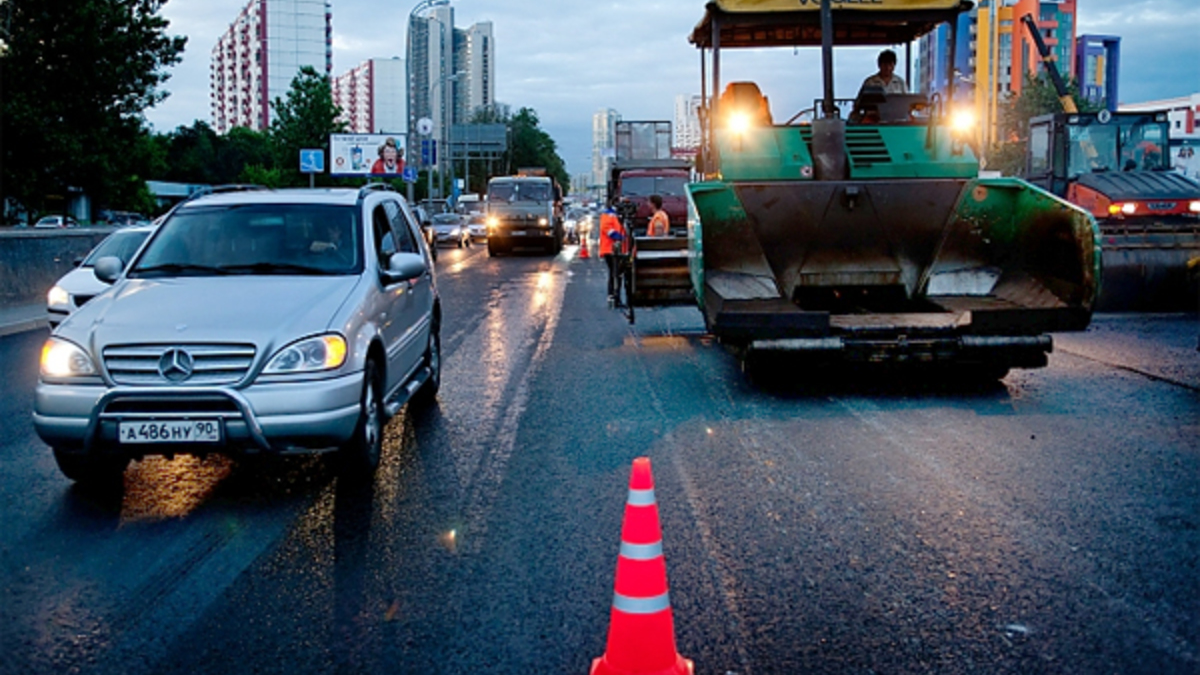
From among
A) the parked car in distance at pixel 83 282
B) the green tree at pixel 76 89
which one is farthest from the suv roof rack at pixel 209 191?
the green tree at pixel 76 89

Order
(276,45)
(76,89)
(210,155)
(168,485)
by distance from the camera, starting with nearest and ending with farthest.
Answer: (168,485), (76,89), (210,155), (276,45)

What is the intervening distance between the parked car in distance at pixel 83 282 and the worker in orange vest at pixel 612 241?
18.5ft

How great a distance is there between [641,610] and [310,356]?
3200 millimetres

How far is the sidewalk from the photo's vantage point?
649 inches

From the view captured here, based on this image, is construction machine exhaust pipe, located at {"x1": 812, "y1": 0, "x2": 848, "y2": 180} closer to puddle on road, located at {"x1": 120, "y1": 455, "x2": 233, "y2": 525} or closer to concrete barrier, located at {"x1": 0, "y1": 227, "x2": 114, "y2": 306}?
puddle on road, located at {"x1": 120, "y1": 455, "x2": 233, "y2": 525}

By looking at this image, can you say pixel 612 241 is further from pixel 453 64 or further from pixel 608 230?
pixel 453 64

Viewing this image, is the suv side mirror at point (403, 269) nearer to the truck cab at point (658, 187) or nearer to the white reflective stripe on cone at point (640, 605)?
the white reflective stripe on cone at point (640, 605)

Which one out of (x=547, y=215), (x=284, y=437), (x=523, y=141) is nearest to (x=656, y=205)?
(x=284, y=437)

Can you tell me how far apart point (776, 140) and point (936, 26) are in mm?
2090

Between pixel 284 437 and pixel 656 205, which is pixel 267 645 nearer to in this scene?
pixel 284 437

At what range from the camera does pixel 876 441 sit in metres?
7.88

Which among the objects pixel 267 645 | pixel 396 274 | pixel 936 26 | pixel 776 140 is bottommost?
pixel 267 645

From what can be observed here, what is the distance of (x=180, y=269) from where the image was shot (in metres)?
7.47

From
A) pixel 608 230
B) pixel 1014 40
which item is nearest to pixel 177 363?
pixel 608 230
